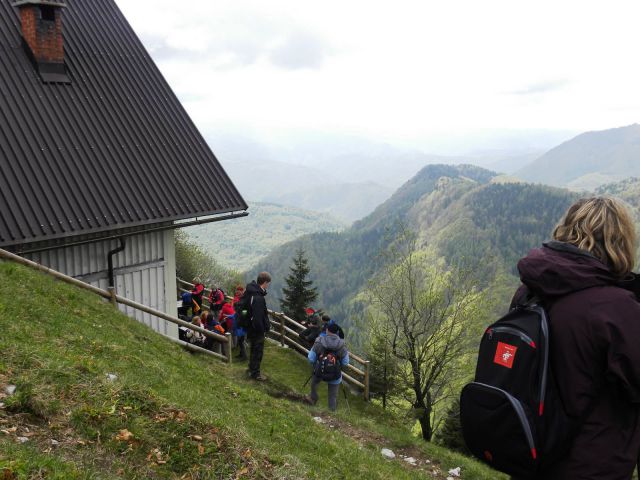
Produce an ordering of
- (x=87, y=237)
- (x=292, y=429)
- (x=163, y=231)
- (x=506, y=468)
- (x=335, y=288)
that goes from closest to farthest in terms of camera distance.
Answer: (x=506, y=468)
(x=292, y=429)
(x=87, y=237)
(x=163, y=231)
(x=335, y=288)

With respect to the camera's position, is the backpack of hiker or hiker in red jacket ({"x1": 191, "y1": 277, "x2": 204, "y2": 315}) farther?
hiker in red jacket ({"x1": 191, "y1": 277, "x2": 204, "y2": 315})

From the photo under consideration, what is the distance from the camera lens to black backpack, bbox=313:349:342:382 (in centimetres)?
1071

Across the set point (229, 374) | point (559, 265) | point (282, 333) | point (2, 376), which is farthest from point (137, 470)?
point (282, 333)

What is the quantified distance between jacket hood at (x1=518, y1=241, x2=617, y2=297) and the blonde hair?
0.11 metres

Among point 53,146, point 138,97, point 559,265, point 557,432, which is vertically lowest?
point 557,432

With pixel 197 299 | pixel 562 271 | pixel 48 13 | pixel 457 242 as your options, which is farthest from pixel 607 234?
pixel 457 242

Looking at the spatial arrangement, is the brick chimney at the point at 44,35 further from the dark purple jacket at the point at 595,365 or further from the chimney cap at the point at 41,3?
the dark purple jacket at the point at 595,365

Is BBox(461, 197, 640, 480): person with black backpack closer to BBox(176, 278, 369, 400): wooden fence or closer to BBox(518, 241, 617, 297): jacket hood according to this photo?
BBox(518, 241, 617, 297): jacket hood

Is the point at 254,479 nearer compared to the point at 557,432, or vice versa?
the point at 557,432

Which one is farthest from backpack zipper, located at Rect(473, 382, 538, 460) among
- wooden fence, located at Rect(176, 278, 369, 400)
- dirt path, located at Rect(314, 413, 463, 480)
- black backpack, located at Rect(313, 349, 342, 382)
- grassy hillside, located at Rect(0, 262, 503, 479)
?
wooden fence, located at Rect(176, 278, 369, 400)

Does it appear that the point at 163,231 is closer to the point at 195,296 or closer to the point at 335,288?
the point at 195,296

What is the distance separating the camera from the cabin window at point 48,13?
12328 millimetres

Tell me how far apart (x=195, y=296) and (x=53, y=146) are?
660cm

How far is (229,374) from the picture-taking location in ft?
37.0
